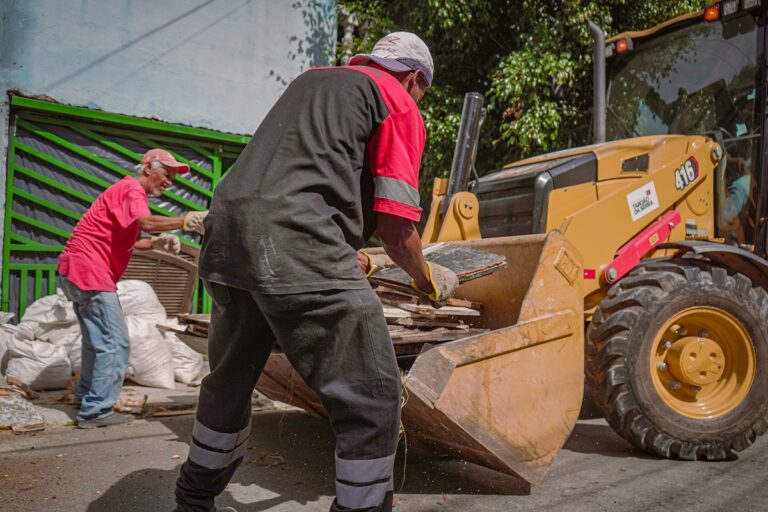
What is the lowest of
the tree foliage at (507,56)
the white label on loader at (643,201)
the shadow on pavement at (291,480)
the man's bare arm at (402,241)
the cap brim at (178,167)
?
the shadow on pavement at (291,480)

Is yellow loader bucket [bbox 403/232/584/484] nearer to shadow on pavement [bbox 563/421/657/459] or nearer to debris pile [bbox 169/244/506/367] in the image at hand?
debris pile [bbox 169/244/506/367]

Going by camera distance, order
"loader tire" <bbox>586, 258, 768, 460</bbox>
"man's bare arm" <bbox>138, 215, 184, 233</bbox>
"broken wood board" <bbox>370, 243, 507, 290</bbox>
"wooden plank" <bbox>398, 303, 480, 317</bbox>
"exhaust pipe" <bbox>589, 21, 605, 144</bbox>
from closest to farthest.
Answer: "broken wood board" <bbox>370, 243, 507, 290</bbox> < "wooden plank" <bbox>398, 303, 480, 317</bbox> < "loader tire" <bbox>586, 258, 768, 460</bbox> < "man's bare arm" <bbox>138, 215, 184, 233</bbox> < "exhaust pipe" <bbox>589, 21, 605, 144</bbox>

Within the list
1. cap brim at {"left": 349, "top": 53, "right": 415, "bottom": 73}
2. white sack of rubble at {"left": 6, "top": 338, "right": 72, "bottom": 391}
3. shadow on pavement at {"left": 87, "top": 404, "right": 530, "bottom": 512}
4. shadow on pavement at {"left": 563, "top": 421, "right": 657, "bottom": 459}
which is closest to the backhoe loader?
shadow on pavement at {"left": 563, "top": 421, "right": 657, "bottom": 459}

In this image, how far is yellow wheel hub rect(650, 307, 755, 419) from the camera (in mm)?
3734

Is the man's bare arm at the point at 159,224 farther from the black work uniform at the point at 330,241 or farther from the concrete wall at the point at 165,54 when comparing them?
the concrete wall at the point at 165,54

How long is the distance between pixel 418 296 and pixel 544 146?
5254mm

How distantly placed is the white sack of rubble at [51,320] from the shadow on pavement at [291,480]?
222cm

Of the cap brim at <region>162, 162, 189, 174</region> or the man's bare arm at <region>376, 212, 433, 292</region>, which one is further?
the cap brim at <region>162, 162, 189, 174</region>

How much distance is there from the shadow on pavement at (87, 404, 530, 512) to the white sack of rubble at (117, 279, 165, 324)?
1.94 m

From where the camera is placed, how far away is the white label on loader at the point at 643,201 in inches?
164

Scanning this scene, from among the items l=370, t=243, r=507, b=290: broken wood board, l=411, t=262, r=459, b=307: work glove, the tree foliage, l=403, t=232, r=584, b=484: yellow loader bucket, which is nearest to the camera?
l=411, t=262, r=459, b=307: work glove

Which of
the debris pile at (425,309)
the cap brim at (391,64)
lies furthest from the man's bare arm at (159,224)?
the cap brim at (391,64)

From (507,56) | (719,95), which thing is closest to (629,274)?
(719,95)

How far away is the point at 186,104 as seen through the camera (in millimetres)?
7227
